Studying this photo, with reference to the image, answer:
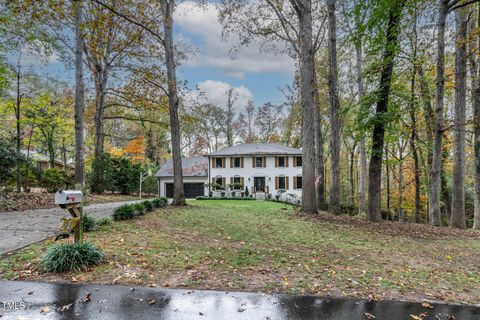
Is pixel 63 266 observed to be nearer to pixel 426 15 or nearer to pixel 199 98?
pixel 199 98

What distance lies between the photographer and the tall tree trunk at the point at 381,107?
7.76 metres

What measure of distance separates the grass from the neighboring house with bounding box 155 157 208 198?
19226 mm

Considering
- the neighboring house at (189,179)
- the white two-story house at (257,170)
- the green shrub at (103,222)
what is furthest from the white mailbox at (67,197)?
the neighboring house at (189,179)

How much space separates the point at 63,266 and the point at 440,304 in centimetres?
422

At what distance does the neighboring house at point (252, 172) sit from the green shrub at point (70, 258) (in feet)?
66.8

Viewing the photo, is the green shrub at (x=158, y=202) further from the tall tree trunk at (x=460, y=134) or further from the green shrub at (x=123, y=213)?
the tall tree trunk at (x=460, y=134)

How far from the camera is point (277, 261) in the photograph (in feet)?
12.9

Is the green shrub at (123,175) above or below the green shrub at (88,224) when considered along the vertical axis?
above

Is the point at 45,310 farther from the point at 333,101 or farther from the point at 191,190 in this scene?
the point at 191,190

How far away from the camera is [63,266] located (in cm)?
327

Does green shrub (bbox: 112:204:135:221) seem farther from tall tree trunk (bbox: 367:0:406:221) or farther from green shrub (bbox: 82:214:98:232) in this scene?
tall tree trunk (bbox: 367:0:406:221)

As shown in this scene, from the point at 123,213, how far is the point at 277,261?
183 inches

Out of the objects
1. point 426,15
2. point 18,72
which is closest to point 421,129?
point 426,15
